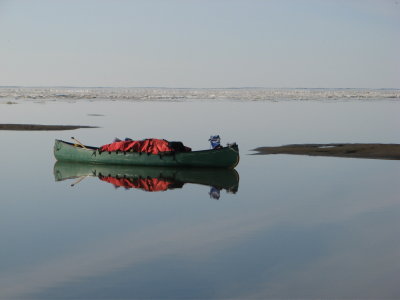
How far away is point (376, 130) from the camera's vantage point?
5244 cm

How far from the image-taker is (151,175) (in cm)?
3031

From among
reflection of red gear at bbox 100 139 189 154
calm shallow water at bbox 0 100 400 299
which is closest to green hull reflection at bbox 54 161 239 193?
calm shallow water at bbox 0 100 400 299

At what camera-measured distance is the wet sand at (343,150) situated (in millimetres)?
37062

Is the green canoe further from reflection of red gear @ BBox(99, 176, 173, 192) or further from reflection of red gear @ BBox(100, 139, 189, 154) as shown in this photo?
reflection of red gear @ BBox(99, 176, 173, 192)

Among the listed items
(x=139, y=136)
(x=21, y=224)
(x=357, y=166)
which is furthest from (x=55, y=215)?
(x=139, y=136)

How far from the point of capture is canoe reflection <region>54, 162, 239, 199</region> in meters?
27.1

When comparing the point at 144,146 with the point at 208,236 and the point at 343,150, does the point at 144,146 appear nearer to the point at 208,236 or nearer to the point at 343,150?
the point at 343,150

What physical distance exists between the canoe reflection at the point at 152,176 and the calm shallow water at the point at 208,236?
2.12 ft

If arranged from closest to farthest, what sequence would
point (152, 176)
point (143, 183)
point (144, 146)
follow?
1. point (143, 183)
2. point (152, 176)
3. point (144, 146)

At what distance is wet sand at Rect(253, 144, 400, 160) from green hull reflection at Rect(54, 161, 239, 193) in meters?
7.96

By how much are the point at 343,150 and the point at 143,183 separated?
15102 mm

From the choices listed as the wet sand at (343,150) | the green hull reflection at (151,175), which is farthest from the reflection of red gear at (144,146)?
the wet sand at (343,150)

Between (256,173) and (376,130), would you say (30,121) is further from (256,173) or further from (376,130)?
(256,173)

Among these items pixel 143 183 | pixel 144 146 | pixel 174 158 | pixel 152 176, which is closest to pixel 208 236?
pixel 143 183
